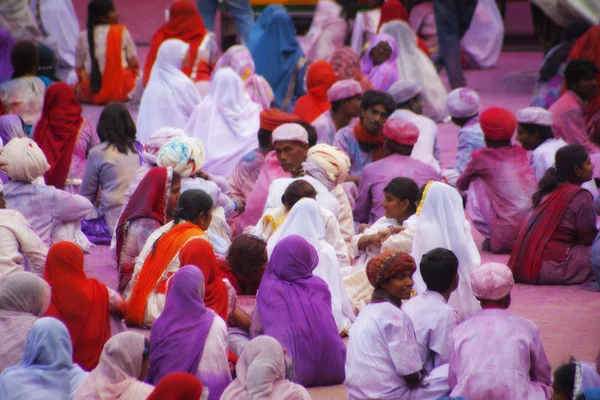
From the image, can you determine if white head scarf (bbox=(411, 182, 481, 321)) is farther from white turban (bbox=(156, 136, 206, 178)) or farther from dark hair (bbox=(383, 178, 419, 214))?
white turban (bbox=(156, 136, 206, 178))

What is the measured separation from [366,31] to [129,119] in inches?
233

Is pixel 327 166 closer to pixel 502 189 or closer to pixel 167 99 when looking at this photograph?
pixel 502 189

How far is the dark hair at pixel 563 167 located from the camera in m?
7.16

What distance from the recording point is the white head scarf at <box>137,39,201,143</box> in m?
9.80

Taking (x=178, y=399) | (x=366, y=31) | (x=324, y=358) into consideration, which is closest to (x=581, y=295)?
(x=324, y=358)

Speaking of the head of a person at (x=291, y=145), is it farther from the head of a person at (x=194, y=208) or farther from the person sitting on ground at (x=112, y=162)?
the head of a person at (x=194, y=208)

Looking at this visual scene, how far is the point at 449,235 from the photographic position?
6309 mm

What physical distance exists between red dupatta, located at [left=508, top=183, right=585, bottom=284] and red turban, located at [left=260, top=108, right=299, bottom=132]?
1.80m

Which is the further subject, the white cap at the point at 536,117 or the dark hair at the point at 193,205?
the white cap at the point at 536,117

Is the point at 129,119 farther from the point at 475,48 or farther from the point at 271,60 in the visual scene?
the point at 475,48

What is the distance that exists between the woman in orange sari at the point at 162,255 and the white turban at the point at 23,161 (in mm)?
1119

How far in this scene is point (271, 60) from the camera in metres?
11.7

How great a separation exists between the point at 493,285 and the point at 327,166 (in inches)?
91.0

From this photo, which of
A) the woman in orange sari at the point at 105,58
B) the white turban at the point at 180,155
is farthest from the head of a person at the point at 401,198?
the woman in orange sari at the point at 105,58
